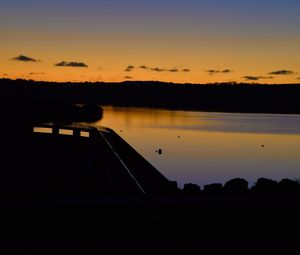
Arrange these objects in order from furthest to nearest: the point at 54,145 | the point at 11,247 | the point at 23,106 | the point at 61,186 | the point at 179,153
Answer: the point at 179,153
the point at 54,145
the point at 23,106
the point at 61,186
the point at 11,247

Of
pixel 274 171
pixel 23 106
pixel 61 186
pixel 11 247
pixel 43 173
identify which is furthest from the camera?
pixel 274 171

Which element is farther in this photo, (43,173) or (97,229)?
(43,173)

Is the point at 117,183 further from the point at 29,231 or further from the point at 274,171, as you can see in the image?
the point at 274,171

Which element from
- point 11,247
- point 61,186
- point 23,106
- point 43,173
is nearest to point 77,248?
point 11,247

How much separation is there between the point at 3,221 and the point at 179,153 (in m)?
82.8

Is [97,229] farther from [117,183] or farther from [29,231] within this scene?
[117,183]

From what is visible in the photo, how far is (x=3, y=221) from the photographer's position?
369cm

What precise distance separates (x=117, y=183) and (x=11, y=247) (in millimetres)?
13277

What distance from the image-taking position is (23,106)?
22.2m

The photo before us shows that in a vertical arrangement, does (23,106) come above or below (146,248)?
above

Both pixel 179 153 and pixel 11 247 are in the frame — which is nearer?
pixel 11 247

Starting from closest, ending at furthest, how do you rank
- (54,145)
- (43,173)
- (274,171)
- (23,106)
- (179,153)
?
(43,173) < (23,106) < (54,145) < (274,171) < (179,153)

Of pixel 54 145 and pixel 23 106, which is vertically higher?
pixel 23 106

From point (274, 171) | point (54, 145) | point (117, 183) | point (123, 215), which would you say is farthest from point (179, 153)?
point (123, 215)
